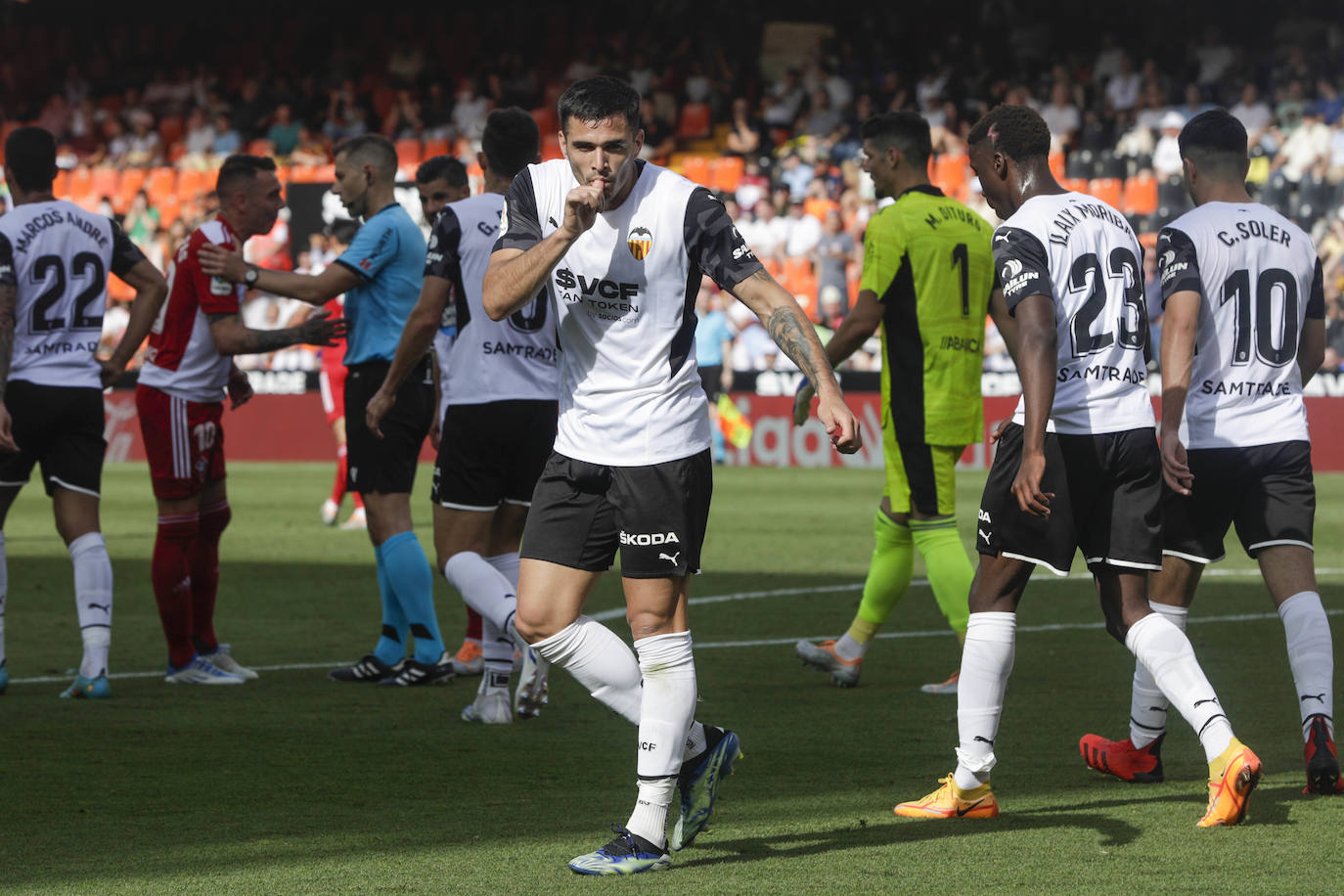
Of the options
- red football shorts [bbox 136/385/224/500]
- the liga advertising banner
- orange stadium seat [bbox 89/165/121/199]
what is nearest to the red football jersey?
red football shorts [bbox 136/385/224/500]

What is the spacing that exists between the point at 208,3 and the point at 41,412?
31.2 m

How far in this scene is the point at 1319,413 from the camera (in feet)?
66.2

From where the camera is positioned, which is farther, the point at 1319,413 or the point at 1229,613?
the point at 1319,413

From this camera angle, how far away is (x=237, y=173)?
7344 millimetres

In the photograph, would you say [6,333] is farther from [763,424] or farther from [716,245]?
[763,424]

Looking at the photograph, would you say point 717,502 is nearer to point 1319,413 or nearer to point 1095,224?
point 1319,413

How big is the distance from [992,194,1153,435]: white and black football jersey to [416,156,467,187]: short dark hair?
10.1 ft

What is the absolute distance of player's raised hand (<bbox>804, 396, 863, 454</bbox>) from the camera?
3904 millimetres

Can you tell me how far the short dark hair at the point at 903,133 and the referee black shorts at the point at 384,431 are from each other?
6.60 feet

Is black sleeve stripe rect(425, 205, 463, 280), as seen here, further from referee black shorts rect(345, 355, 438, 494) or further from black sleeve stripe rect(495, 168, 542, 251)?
black sleeve stripe rect(495, 168, 542, 251)

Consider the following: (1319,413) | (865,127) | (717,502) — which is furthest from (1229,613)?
(1319,413)

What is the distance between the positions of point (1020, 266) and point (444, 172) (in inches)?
129

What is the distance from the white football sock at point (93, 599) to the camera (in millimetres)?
6883

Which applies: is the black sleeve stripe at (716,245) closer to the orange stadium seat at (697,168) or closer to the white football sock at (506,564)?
the white football sock at (506,564)
